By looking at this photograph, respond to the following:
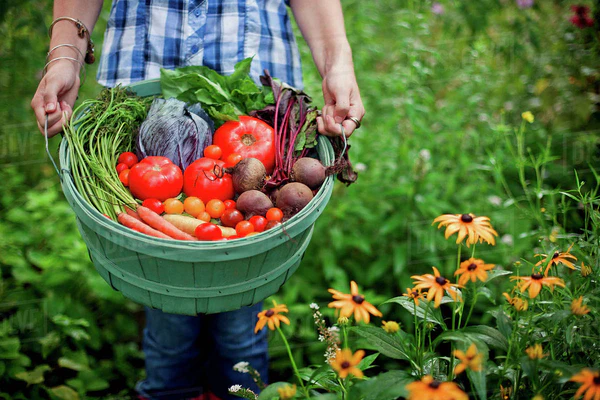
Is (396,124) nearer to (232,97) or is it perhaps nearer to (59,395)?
(232,97)

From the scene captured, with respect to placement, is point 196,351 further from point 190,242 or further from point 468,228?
point 468,228

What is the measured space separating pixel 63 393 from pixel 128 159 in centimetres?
95

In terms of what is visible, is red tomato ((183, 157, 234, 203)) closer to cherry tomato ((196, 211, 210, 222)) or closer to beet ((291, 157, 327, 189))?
cherry tomato ((196, 211, 210, 222))

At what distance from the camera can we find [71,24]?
1.60 m

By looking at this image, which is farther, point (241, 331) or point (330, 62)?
point (241, 331)

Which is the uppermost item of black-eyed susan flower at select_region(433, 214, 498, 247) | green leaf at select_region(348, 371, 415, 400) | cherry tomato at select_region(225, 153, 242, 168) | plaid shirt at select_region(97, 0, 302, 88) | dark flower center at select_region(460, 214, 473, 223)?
plaid shirt at select_region(97, 0, 302, 88)

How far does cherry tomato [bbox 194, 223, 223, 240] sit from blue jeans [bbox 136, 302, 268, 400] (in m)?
0.57

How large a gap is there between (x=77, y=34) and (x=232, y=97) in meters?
0.52

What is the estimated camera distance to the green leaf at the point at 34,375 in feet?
6.05

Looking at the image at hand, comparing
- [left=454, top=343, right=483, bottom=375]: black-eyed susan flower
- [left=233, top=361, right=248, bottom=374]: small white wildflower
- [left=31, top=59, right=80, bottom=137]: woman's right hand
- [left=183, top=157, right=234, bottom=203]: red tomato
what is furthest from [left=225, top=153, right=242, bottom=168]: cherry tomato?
[left=454, top=343, right=483, bottom=375]: black-eyed susan flower

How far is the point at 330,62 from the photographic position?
167 centimetres

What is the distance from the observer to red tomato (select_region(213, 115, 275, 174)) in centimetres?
162

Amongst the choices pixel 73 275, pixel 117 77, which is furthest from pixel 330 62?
pixel 73 275

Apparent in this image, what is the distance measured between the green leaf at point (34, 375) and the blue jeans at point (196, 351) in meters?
0.36
